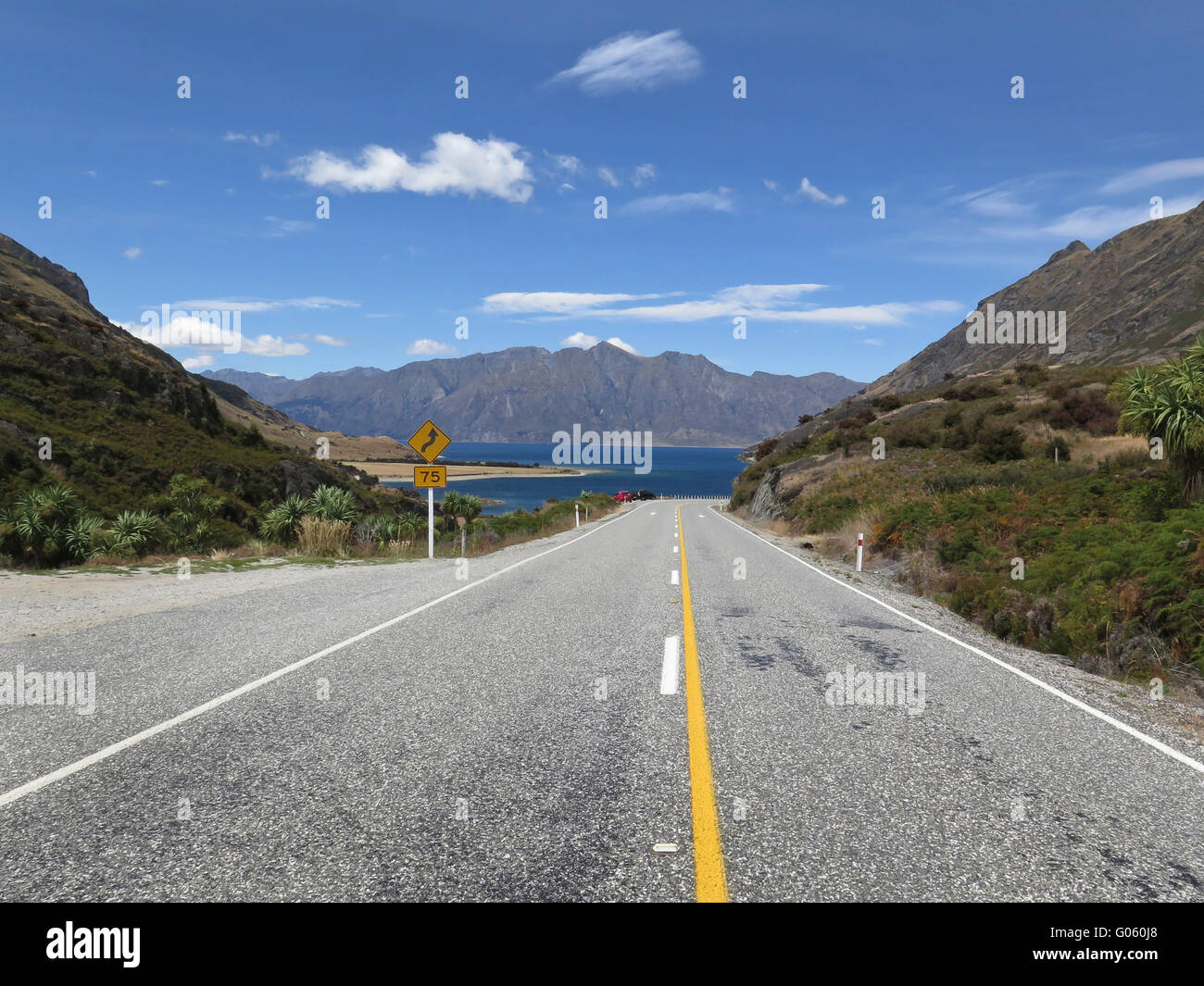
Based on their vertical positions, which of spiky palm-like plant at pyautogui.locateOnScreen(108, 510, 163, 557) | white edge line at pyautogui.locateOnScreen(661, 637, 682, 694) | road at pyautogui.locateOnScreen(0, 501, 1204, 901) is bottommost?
white edge line at pyautogui.locateOnScreen(661, 637, 682, 694)

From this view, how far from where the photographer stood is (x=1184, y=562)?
907 cm

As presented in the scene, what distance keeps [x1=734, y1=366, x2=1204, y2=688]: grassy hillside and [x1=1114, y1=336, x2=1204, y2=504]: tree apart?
42 cm

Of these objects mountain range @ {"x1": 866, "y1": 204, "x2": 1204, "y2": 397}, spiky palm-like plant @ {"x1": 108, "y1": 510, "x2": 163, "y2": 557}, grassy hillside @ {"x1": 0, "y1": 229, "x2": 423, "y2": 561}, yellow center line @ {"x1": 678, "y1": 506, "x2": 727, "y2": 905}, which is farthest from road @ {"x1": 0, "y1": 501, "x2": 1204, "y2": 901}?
mountain range @ {"x1": 866, "y1": 204, "x2": 1204, "y2": 397}

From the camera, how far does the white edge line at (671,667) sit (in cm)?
633

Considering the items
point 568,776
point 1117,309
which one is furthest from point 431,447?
point 1117,309

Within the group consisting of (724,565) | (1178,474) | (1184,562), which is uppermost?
(1178,474)

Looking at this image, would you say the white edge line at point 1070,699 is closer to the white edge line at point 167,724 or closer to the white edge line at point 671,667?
the white edge line at point 671,667

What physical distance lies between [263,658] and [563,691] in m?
3.28

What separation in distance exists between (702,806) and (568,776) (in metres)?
0.86

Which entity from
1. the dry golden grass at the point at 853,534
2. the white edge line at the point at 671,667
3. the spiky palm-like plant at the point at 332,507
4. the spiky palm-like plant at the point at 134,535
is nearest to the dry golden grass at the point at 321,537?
the spiky palm-like plant at the point at 332,507

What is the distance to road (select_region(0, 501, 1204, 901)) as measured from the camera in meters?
3.17

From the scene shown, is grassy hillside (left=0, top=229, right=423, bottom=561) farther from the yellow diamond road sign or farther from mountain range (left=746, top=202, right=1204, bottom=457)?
mountain range (left=746, top=202, right=1204, bottom=457)
